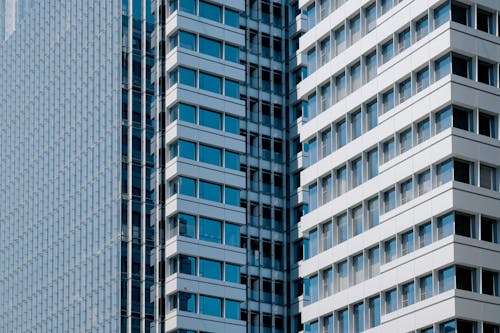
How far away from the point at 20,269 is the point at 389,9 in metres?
66.7

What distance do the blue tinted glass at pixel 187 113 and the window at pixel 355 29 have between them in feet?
92.4

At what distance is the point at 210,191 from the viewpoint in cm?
12731

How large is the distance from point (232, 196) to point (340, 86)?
27711 millimetres

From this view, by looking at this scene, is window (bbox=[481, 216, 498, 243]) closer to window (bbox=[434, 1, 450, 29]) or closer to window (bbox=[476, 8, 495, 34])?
window (bbox=[476, 8, 495, 34])

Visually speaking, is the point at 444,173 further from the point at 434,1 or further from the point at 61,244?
the point at 61,244

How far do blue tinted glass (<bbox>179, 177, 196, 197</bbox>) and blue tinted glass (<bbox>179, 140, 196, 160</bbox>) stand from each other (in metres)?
2.15

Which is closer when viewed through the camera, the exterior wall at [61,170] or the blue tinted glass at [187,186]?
the blue tinted glass at [187,186]

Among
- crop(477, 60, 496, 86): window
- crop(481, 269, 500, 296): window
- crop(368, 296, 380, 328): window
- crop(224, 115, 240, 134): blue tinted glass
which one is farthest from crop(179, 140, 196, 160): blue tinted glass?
crop(481, 269, 500, 296): window

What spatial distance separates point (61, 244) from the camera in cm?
14000

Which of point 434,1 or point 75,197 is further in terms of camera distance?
point 75,197

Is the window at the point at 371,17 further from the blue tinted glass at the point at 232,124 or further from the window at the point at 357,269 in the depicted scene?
the blue tinted glass at the point at 232,124

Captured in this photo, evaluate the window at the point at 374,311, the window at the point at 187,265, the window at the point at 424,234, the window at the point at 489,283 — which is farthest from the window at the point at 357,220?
the window at the point at 187,265

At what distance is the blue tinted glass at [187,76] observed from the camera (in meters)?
128

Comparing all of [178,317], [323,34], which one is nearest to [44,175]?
[178,317]
